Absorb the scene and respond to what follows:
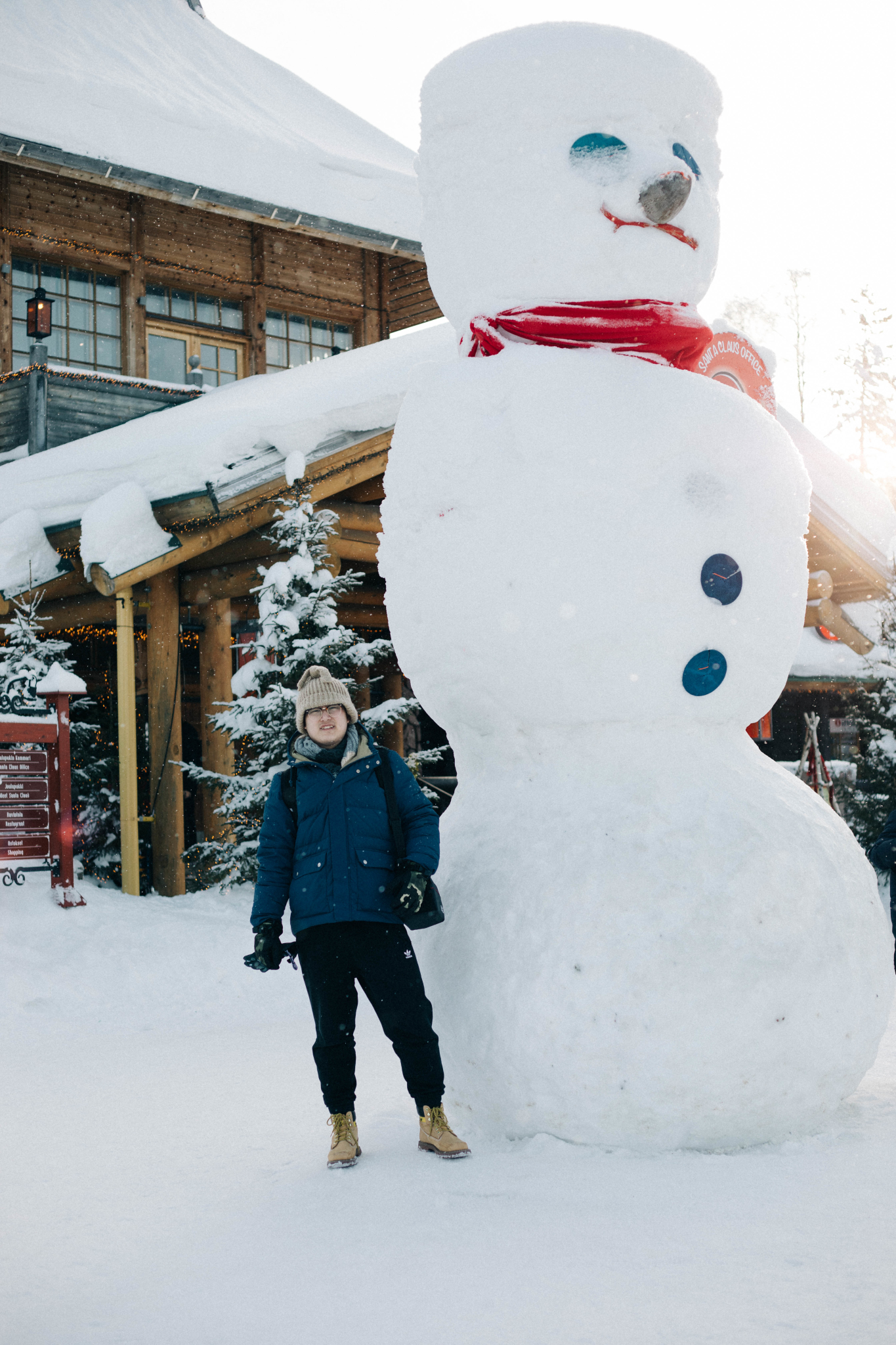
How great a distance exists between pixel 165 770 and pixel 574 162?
6239 millimetres

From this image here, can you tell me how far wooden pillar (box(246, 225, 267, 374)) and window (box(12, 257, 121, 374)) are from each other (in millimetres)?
1664

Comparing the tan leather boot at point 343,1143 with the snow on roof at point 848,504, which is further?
the snow on roof at point 848,504

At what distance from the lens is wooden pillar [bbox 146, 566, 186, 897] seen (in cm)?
895

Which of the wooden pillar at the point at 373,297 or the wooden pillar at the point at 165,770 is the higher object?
the wooden pillar at the point at 373,297

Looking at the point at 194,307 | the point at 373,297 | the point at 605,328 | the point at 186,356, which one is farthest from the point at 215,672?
the point at 373,297

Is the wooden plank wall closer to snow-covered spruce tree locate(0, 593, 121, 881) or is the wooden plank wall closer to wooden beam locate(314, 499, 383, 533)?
snow-covered spruce tree locate(0, 593, 121, 881)

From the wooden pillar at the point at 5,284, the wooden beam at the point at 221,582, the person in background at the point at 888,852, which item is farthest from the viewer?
the wooden pillar at the point at 5,284

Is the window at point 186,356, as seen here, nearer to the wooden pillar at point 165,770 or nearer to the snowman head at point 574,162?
the wooden pillar at point 165,770

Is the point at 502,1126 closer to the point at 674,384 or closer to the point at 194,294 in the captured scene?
→ the point at 674,384

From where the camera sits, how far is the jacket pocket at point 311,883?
3.53 meters

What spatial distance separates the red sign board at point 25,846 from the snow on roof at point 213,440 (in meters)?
2.29

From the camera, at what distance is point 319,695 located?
3.74 metres

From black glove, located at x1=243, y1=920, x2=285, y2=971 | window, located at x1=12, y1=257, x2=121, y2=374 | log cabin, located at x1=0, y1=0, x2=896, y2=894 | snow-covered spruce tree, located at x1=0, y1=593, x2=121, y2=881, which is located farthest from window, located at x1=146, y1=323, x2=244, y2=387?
black glove, located at x1=243, y1=920, x2=285, y2=971

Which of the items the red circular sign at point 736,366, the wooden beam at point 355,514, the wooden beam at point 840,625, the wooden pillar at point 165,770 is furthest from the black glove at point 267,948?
the wooden beam at point 840,625
